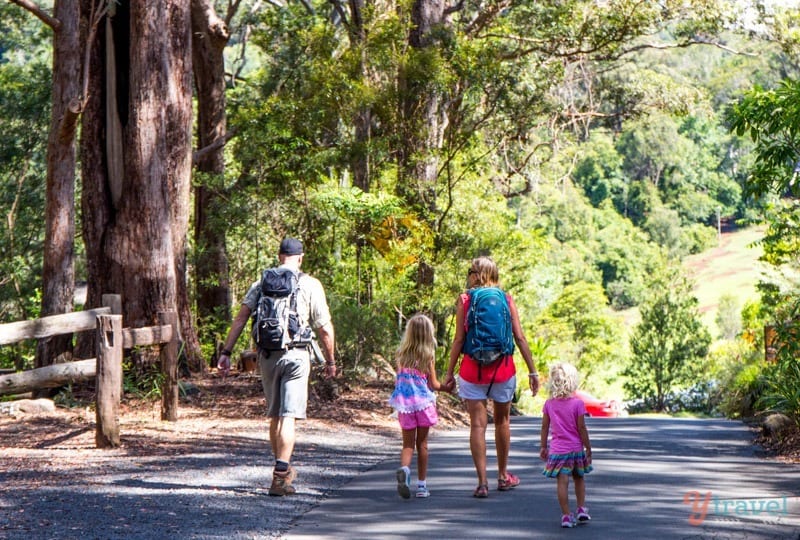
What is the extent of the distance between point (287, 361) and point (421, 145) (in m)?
11.0

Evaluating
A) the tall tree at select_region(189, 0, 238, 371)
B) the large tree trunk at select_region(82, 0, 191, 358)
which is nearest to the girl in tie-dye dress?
the large tree trunk at select_region(82, 0, 191, 358)

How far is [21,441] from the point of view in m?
11.5

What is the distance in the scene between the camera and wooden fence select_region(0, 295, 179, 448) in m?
10.5

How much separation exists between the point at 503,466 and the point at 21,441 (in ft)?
18.0

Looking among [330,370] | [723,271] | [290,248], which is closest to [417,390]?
[330,370]

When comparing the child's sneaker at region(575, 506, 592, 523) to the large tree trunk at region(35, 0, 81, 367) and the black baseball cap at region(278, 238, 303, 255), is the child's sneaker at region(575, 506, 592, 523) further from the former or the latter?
the large tree trunk at region(35, 0, 81, 367)

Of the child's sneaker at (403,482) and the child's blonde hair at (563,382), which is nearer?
the child's blonde hair at (563,382)

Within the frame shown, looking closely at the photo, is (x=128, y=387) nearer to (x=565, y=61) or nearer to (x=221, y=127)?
(x=221, y=127)

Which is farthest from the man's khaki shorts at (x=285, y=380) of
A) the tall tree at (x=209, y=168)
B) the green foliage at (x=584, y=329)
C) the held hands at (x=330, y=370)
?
the green foliage at (x=584, y=329)

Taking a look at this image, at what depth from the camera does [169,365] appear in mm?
12047

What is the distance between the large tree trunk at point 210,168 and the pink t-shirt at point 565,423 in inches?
475

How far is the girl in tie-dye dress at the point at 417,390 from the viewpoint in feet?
27.8

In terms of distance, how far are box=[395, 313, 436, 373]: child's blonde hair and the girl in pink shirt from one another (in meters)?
1.40

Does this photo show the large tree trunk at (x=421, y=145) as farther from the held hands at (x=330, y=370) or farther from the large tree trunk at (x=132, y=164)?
the held hands at (x=330, y=370)
